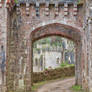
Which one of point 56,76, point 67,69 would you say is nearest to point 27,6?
point 56,76

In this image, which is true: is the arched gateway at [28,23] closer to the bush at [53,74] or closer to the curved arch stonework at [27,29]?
the curved arch stonework at [27,29]

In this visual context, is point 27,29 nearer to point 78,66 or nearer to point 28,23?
point 28,23

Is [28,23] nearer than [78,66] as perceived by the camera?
Yes

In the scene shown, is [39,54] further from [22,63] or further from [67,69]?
[22,63]

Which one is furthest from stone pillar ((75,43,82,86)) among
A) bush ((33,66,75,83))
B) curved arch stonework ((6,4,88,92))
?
bush ((33,66,75,83))

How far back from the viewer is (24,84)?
1007cm

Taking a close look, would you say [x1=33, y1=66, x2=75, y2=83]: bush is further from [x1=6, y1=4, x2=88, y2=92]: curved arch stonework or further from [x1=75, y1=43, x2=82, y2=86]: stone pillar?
[x1=6, y1=4, x2=88, y2=92]: curved arch stonework

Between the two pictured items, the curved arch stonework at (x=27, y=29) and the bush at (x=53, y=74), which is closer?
the curved arch stonework at (x=27, y=29)

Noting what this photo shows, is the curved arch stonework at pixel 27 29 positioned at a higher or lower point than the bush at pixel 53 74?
higher

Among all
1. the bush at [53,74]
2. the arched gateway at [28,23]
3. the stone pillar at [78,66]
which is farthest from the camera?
the bush at [53,74]

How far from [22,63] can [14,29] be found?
2060 mm

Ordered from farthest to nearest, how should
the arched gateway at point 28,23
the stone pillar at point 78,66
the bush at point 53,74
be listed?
the bush at point 53,74, the stone pillar at point 78,66, the arched gateway at point 28,23

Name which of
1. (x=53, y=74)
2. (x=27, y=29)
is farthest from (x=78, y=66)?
(x=53, y=74)

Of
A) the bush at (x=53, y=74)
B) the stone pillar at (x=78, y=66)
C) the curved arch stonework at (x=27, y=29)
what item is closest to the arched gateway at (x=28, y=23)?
the curved arch stonework at (x=27, y=29)
